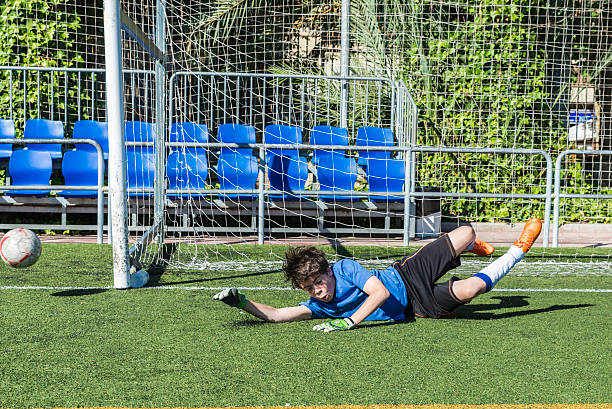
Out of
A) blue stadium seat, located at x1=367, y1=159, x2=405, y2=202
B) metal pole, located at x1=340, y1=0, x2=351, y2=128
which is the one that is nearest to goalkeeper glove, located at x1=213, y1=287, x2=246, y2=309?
blue stadium seat, located at x1=367, y1=159, x2=405, y2=202

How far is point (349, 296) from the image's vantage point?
423 cm

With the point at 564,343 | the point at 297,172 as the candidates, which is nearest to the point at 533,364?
the point at 564,343

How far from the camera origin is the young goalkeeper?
4.02 metres

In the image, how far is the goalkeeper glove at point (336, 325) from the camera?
4.06 meters

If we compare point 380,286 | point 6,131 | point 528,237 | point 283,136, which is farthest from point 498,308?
point 6,131

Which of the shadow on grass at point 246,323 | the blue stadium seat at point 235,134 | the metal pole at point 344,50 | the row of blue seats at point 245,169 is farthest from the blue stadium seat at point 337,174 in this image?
the shadow on grass at point 246,323

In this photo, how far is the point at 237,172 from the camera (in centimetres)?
908

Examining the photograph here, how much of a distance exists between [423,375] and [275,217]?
6.50m

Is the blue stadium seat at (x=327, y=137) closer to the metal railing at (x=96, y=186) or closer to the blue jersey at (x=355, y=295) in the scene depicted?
the metal railing at (x=96, y=186)

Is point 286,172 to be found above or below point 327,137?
below

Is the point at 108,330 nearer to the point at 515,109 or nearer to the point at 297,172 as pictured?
the point at 297,172

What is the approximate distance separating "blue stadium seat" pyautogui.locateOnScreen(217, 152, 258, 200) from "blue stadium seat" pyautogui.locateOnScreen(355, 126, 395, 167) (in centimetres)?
155

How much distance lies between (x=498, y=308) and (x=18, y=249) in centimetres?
366

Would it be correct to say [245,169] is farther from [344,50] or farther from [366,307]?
[366,307]
